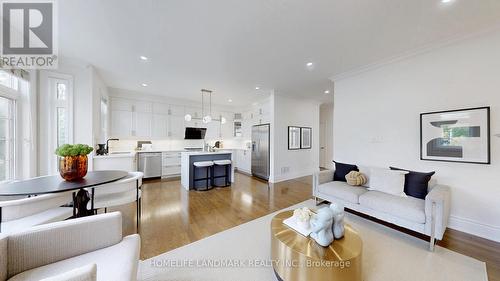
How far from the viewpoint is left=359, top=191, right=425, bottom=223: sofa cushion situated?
205 cm

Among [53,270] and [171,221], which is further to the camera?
[171,221]

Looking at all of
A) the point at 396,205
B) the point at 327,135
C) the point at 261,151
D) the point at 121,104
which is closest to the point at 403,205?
the point at 396,205

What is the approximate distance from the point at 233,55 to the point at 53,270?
10.2 feet

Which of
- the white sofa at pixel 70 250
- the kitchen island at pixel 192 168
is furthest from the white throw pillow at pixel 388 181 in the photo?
the kitchen island at pixel 192 168

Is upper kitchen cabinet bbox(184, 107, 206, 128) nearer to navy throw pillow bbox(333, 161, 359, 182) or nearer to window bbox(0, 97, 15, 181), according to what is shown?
window bbox(0, 97, 15, 181)

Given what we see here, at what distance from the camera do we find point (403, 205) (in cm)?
216

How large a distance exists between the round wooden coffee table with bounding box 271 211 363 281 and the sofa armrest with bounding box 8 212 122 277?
130 centimetres

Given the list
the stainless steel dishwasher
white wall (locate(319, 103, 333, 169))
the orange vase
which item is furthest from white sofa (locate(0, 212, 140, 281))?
white wall (locate(319, 103, 333, 169))

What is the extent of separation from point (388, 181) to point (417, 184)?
32cm

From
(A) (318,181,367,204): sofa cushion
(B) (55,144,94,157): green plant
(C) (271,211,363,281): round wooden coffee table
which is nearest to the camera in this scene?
(C) (271,211,363,281): round wooden coffee table

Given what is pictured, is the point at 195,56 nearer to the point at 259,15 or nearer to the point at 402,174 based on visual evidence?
the point at 259,15

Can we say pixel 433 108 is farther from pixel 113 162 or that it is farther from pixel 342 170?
pixel 113 162

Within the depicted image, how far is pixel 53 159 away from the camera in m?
3.03

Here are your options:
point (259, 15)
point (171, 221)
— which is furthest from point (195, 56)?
point (171, 221)
